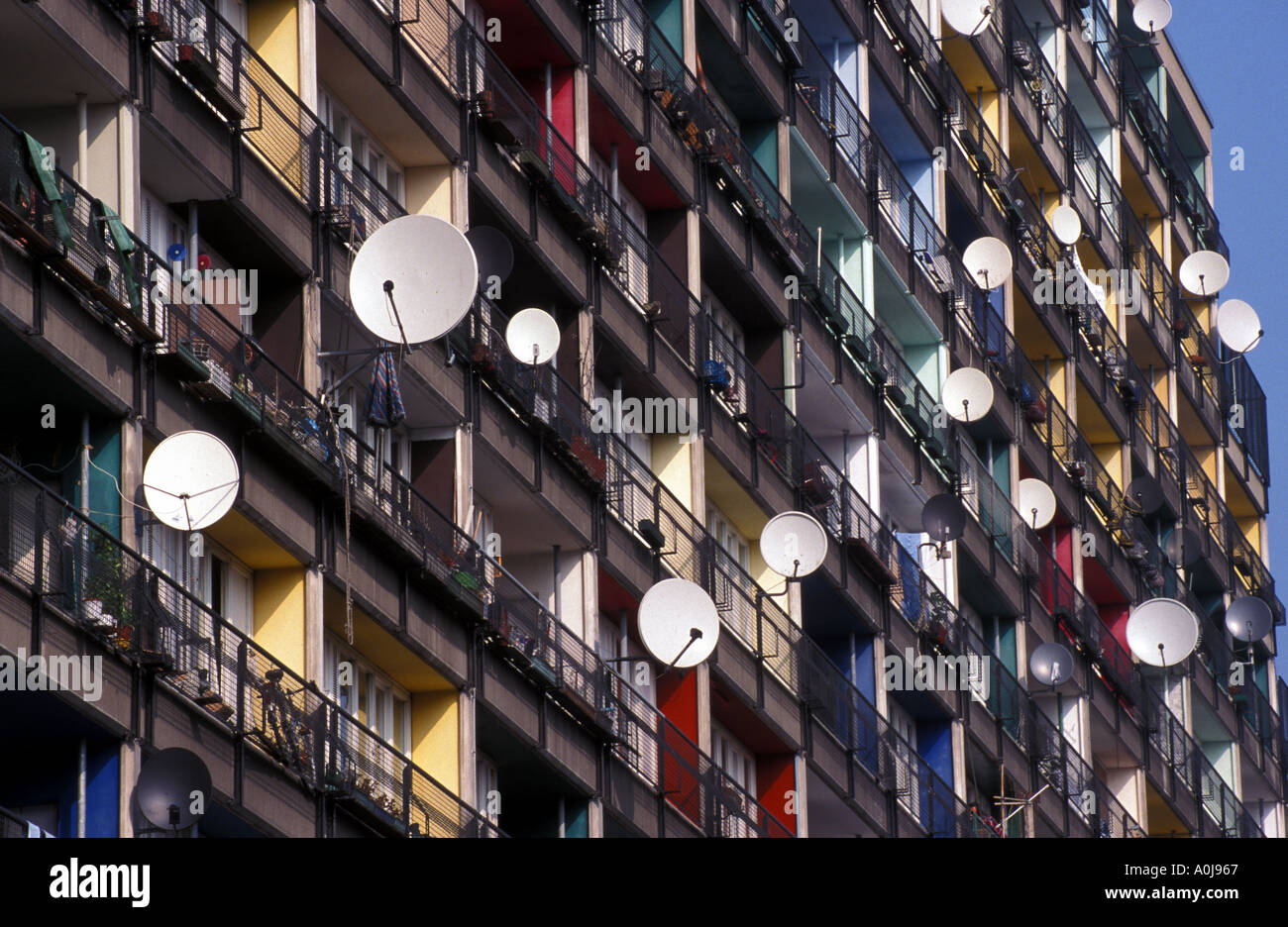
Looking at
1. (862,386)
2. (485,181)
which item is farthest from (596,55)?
(862,386)

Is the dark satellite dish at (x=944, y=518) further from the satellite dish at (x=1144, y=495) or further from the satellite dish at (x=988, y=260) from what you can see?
the satellite dish at (x=1144, y=495)

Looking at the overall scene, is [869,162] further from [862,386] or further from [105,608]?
[105,608]

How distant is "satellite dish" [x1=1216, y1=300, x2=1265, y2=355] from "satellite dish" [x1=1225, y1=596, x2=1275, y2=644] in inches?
319

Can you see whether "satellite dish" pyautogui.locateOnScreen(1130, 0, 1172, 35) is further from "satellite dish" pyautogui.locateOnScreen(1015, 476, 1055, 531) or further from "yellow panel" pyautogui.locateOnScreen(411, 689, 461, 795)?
"yellow panel" pyautogui.locateOnScreen(411, 689, 461, 795)

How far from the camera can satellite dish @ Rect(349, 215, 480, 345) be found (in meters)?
35.9

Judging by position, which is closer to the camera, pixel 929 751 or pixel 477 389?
pixel 477 389

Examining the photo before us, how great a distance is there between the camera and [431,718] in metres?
41.2

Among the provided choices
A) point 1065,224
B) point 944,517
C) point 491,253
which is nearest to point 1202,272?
point 1065,224

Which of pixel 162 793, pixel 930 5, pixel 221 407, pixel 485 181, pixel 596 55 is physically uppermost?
pixel 930 5

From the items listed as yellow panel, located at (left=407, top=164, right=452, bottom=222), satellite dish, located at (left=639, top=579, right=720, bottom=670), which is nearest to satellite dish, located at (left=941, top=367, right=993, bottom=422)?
satellite dish, located at (left=639, top=579, right=720, bottom=670)

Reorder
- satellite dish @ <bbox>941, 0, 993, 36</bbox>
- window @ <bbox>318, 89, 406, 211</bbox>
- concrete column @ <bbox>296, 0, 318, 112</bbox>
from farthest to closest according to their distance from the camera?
satellite dish @ <bbox>941, 0, 993, 36</bbox> → window @ <bbox>318, 89, 406, 211</bbox> → concrete column @ <bbox>296, 0, 318, 112</bbox>
